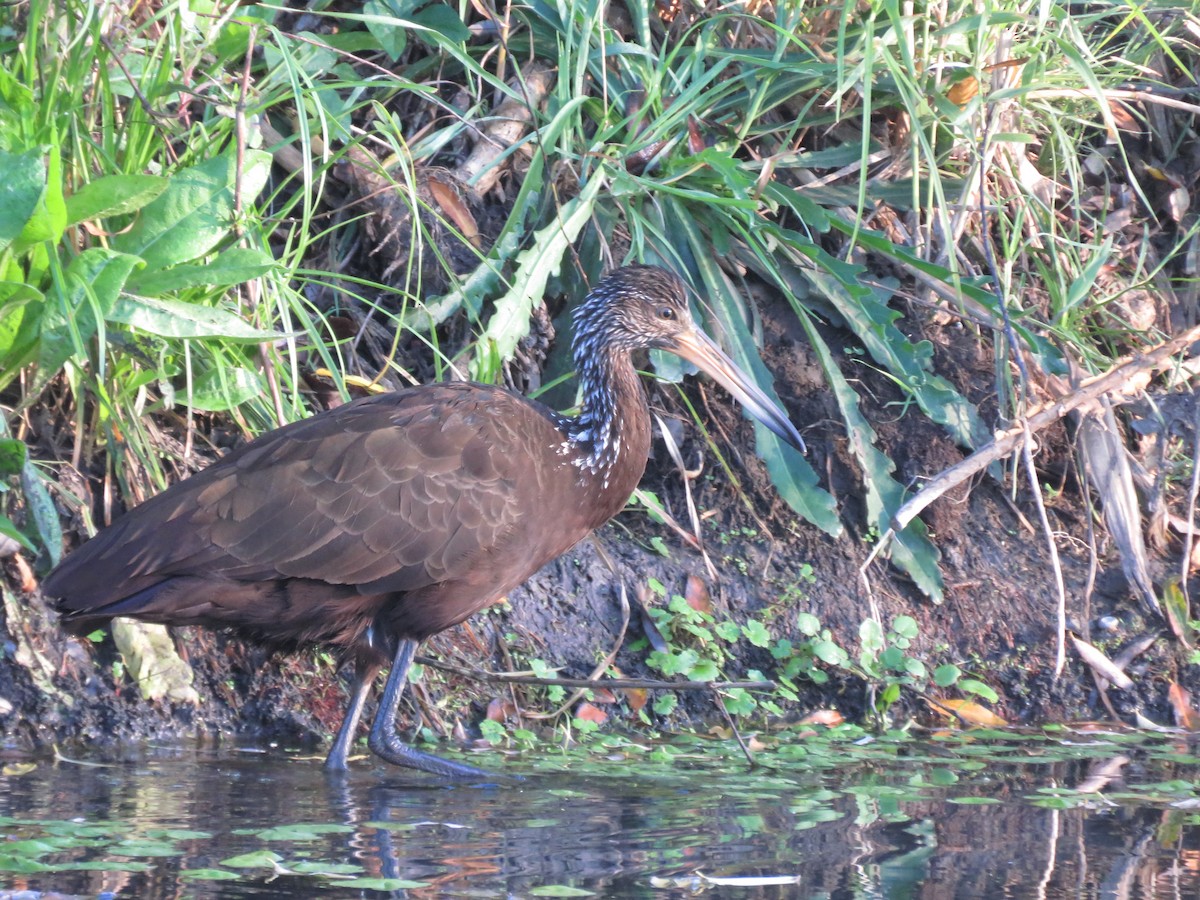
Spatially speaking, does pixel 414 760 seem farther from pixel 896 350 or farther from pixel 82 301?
pixel 896 350

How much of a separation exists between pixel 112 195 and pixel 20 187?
26cm

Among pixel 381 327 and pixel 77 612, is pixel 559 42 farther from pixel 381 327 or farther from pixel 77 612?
pixel 77 612

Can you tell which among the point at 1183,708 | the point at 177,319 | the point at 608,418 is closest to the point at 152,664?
the point at 177,319

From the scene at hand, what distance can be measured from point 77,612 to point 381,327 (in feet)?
6.19

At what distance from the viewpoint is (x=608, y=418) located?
4.65 m

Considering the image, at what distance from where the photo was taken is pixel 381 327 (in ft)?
18.1

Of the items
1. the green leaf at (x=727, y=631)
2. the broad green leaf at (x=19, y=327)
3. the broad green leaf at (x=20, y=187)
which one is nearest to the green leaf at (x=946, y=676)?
the green leaf at (x=727, y=631)

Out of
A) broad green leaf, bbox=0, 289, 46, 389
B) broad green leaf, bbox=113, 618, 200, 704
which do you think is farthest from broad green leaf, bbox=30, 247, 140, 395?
broad green leaf, bbox=113, 618, 200, 704

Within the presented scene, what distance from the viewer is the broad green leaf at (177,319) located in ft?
14.2

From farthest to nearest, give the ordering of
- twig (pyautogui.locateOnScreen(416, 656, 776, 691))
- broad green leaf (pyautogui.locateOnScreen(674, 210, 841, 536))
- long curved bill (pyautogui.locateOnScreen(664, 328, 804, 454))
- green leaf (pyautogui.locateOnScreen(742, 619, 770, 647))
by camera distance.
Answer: broad green leaf (pyautogui.locateOnScreen(674, 210, 841, 536))
green leaf (pyautogui.locateOnScreen(742, 619, 770, 647))
long curved bill (pyautogui.locateOnScreen(664, 328, 804, 454))
twig (pyautogui.locateOnScreen(416, 656, 776, 691))

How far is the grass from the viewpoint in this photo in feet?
15.0

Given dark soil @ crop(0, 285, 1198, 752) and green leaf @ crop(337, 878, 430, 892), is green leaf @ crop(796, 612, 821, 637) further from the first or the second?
green leaf @ crop(337, 878, 430, 892)

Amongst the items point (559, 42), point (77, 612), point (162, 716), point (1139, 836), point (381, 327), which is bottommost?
point (1139, 836)

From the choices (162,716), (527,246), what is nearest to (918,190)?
(527,246)
